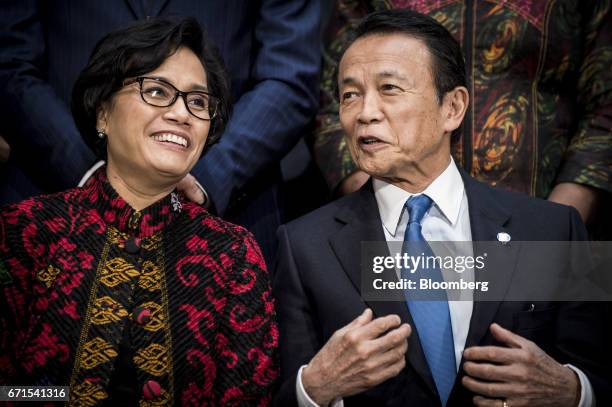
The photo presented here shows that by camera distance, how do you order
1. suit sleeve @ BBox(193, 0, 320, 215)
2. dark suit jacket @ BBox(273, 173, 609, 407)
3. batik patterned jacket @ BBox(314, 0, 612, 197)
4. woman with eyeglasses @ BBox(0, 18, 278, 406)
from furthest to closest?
batik patterned jacket @ BBox(314, 0, 612, 197) → suit sleeve @ BBox(193, 0, 320, 215) → dark suit jacket @ BBox(273, 173, 609, 407) → woman with eyeglasses @ BBox(0, 18, 278, 406)

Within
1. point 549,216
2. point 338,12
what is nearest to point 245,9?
point 338,12

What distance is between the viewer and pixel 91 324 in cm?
222

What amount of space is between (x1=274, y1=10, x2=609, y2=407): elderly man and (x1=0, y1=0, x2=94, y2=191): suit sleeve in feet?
2.57

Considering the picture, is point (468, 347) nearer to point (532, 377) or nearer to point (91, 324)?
point (532, 377)

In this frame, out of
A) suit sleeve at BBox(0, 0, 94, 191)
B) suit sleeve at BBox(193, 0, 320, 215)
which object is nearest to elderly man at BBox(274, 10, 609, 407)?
suit sleeve at BBox(193, 0, 320, 215)

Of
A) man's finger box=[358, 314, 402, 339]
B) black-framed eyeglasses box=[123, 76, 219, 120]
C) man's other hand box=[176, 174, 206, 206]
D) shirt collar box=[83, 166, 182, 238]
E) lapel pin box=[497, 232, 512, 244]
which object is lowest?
man's finger box=[358, 314, 402, 339]

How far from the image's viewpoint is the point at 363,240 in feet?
8.16

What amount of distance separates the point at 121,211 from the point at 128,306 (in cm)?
28

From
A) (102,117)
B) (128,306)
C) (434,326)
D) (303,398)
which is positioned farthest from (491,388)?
(102,117)

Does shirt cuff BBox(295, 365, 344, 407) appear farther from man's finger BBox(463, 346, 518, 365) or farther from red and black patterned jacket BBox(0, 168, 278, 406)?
man's finger BBox(463, 346, 518, 365)

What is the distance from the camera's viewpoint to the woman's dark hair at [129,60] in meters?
2.39

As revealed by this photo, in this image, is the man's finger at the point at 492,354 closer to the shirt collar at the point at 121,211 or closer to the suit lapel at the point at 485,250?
the suit lapel at the point at 485,250

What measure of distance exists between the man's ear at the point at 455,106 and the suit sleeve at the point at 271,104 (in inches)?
20.2

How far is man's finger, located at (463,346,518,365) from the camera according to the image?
6.97ft
